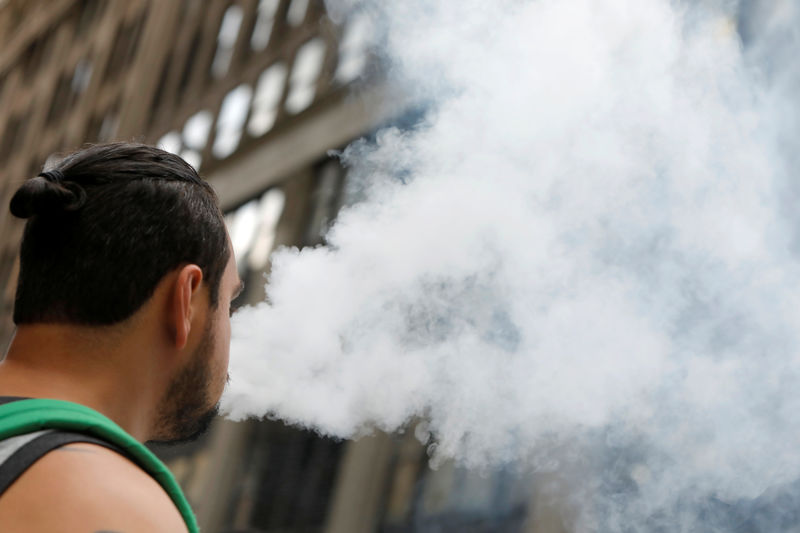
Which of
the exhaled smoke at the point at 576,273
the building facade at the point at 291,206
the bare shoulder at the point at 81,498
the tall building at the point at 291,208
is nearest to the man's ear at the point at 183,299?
the bare shoulder at the point at 81,498

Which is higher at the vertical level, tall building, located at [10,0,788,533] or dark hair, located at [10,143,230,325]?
tall building, located at [10,0,788,533]

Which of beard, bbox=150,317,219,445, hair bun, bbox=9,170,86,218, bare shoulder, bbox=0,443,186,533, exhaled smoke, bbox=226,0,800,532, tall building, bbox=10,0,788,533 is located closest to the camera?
bare shoulder, bbox=0,443,186,533

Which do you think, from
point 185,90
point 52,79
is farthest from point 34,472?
point 52,79

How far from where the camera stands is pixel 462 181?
3.46m

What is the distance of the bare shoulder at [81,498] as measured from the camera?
103cm

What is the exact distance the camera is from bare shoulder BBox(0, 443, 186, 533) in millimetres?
1027

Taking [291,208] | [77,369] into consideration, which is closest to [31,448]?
[77,369]

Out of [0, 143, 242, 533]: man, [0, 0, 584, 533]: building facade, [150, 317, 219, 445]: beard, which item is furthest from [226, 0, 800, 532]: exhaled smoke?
[0, 143, 242, 533]: man

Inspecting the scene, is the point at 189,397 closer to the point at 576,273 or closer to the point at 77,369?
the point at 77,369

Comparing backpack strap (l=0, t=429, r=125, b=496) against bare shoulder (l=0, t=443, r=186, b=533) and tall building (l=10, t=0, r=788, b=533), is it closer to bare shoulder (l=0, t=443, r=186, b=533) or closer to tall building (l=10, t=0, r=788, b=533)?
bare shoulder (l=0, t=443, r=186, b=533)

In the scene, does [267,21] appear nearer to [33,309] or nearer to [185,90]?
[185,90]

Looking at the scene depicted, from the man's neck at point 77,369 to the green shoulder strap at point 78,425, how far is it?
0.36 feet

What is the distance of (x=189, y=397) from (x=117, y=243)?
0.94 feet

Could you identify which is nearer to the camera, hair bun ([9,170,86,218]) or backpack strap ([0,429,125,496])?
backpack strap ([0,429,125,496])
